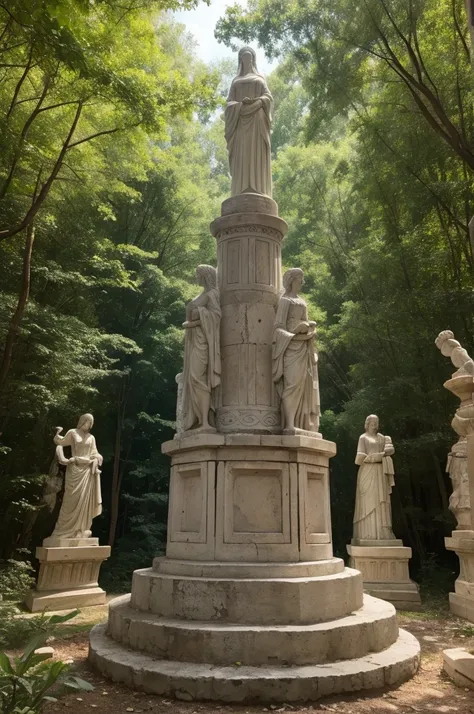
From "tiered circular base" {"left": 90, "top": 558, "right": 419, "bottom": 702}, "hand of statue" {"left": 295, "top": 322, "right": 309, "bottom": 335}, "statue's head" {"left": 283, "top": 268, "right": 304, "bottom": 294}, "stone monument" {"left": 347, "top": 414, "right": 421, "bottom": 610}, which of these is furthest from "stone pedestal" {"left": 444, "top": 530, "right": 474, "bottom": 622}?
"statue's head" {"left": 283, "top": 268, "right": 304, "bottom": 294}

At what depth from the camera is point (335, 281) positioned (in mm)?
18359

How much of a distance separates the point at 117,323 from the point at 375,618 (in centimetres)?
1409

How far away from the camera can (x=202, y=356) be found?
597 centimetres

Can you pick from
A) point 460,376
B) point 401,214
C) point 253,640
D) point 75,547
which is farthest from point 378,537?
point 401,214

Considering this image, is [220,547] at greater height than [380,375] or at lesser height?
lesser

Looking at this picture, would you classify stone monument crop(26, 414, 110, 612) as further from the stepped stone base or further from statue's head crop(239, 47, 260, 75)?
statue's head crop(239, 47, 260, 75)

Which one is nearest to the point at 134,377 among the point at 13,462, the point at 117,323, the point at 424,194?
the point at 117,323

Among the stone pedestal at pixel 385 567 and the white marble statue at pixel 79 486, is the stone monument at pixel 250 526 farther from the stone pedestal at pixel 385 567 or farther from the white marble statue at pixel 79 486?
the stone pedestal at pixel 385 567

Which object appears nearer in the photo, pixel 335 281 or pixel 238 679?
pixel 238 679

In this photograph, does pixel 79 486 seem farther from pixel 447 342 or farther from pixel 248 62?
pixel 248 62

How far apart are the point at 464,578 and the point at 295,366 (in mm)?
6268

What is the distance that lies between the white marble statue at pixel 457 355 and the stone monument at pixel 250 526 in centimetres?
334

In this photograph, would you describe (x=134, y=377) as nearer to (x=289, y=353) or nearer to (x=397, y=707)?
(x=289, y=353)

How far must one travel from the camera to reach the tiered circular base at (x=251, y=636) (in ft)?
12.7
